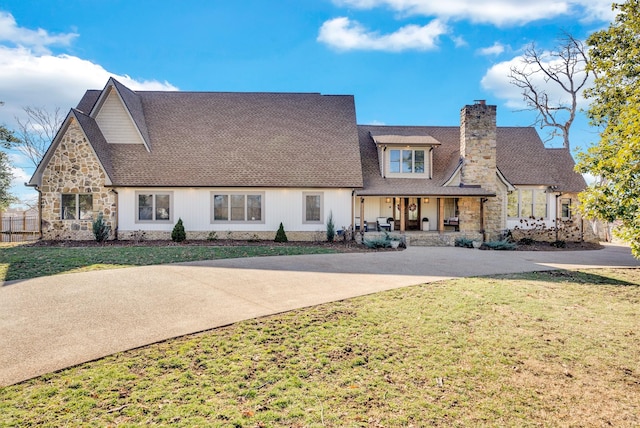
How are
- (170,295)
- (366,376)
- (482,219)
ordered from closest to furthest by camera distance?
1. (366,376)
2. (170,295)
3. (482,219)

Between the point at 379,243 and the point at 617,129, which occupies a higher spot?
the point at 617,129

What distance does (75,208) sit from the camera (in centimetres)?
1652

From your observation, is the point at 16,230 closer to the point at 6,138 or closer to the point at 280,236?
the point at 6,138

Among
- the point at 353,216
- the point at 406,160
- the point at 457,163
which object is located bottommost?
the point at 353,216

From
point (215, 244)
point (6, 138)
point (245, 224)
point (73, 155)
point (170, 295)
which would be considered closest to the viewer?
point (170, 295)

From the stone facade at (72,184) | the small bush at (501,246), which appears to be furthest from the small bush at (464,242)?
the stone facade at (72,184)

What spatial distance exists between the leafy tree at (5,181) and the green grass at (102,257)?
11563mm

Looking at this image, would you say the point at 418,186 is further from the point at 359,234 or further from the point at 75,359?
the point at 75,359

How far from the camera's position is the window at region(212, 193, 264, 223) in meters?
17.1

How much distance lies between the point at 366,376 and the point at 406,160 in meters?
16.6

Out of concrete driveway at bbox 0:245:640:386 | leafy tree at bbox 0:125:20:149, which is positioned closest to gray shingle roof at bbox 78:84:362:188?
leafy tree at bbox 0:125:20:149

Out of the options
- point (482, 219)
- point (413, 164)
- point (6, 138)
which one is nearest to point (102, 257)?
point (413, 164)

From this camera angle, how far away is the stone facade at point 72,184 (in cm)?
1622

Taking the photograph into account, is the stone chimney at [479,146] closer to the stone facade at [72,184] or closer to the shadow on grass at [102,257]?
the shadow on grass at [102,257]
